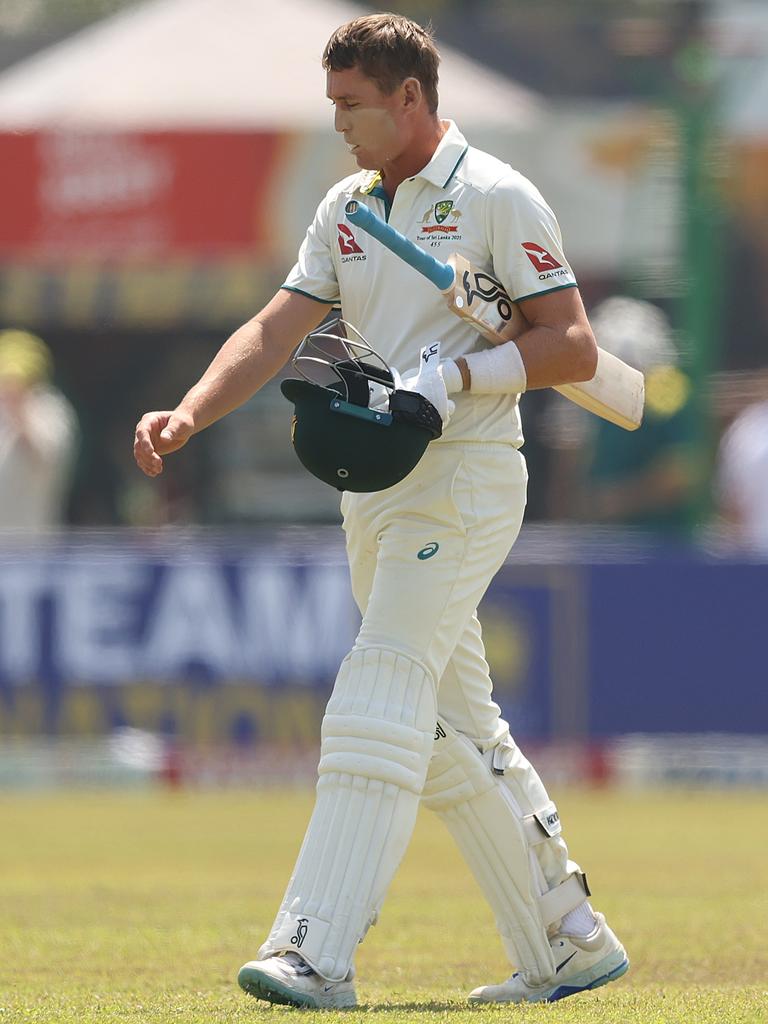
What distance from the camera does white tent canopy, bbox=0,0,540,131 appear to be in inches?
551

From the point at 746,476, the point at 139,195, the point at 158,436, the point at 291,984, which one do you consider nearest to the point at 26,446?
the point at 139,195

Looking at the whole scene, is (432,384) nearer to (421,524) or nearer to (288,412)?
(421,524)

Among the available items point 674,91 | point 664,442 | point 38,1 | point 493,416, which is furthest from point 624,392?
point 38,1

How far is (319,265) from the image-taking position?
5.21m

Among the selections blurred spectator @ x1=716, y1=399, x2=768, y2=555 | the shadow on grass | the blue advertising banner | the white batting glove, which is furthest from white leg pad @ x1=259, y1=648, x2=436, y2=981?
blurred spectator @ x1=716, y1=399, x2=768, y2=555

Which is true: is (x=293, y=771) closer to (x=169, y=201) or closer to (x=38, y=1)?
(x=169, y=201)

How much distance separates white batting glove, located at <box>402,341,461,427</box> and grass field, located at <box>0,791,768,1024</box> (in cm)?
129

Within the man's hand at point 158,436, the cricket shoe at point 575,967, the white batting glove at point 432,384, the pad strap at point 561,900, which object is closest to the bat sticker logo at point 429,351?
the white batting glove at point 432,384

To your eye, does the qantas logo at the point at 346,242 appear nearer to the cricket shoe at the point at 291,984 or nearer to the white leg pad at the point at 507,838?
the white leg pad at the point at 507,838

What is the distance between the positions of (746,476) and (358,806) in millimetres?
8713

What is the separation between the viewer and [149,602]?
12117 mm

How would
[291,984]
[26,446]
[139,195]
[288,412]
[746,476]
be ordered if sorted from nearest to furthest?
1. [291,984]
2. [26,446]
3. [746,476]
4. [139,195]
5. [288,412]

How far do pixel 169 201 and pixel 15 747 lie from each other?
382 centimetres

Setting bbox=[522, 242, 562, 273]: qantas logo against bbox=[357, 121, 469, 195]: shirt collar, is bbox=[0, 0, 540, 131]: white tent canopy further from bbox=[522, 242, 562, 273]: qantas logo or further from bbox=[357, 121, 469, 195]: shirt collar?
bbox=[522, 242, 562, 273]: qantas logo
